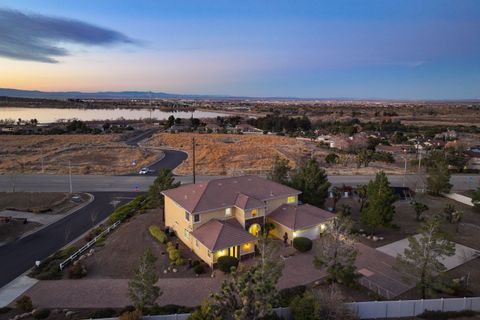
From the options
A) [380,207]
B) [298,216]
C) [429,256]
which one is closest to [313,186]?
[298,216]

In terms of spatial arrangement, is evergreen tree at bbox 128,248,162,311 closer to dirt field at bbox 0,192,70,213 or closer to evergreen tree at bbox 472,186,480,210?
dirt field at bbox 0,192,70,213

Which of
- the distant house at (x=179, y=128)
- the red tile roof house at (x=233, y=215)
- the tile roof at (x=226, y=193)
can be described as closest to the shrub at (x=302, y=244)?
the red tile roof house at (x=233, y=215)

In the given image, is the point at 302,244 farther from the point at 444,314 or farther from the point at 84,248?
the point at 84,248

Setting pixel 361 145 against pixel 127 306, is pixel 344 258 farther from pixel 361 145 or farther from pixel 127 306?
pixel 361 145

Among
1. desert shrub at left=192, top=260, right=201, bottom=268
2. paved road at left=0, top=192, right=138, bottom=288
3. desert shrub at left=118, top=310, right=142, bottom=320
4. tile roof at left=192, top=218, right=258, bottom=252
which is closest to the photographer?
desert shrub at left=118, top=310, right=142, bottom=320

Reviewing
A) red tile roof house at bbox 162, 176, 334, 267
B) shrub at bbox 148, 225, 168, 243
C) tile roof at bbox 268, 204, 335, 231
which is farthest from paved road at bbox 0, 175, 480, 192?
tile roof at bbox 268, 204, 335, 231

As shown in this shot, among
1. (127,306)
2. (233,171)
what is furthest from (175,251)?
(233,171)

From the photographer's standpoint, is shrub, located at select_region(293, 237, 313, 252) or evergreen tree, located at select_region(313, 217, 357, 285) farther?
shrub, located at select_region(293, 237, 313, 252)
